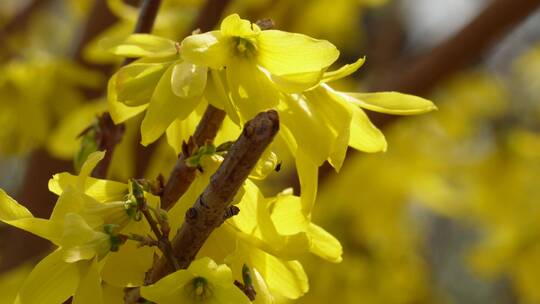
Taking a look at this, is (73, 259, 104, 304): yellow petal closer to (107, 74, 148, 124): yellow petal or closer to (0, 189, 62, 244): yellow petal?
(0, 189, 62, 244): yellow petal

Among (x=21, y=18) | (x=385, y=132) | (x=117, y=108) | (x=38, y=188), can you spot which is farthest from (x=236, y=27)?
(x=21, y=18)

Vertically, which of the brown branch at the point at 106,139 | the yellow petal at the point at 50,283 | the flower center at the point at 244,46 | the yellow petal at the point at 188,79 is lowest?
the brown branch at the point at 106,139

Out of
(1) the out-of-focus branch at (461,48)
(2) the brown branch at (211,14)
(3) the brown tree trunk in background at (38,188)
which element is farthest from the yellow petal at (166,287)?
(1) the out-of-focus branch at (461,48)

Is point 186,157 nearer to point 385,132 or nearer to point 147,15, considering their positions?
point 147,15

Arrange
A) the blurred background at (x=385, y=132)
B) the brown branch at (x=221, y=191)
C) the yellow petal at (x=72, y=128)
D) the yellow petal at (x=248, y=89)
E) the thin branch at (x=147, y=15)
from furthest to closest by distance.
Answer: the blurred background at (x=385, y=132) → the yellow petal at (x=72, y=128) → the thin branch at (x=147, y=15) → the yellow petal at (x=248, y=89) → the brown branch at (x=221, y=191)

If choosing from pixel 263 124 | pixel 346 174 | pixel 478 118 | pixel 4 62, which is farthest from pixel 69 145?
pixel 478 118

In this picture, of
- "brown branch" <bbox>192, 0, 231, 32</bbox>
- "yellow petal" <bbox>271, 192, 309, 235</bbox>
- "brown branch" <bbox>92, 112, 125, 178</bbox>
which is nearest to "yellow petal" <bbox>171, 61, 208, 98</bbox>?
"yellow petal" <bbox>271, 192, 309, 235</bbox>

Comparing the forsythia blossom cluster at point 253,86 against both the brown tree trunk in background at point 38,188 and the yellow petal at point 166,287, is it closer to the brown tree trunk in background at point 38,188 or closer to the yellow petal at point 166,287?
the yellow petal at point 166,287
